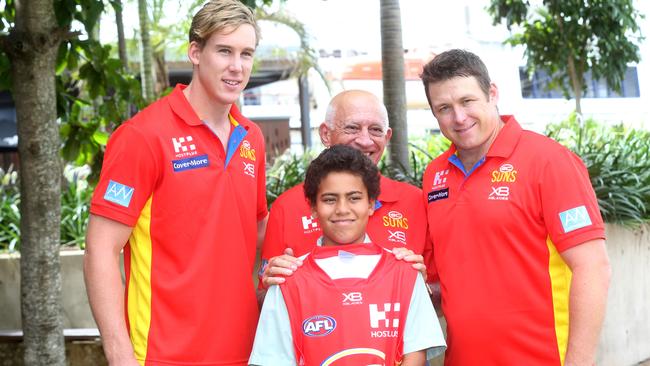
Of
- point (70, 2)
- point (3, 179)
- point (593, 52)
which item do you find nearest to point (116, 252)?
point (70, 2)

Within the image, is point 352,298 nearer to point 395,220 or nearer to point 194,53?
point 395,220

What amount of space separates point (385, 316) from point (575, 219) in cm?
83

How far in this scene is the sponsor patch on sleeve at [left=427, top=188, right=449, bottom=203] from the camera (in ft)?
12.6

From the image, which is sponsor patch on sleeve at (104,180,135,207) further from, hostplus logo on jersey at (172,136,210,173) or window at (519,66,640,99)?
window at (519,66,640,99)

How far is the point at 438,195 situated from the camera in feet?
12.7

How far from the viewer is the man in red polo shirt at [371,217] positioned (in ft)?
12.9

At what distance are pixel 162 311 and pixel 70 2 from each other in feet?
7.54

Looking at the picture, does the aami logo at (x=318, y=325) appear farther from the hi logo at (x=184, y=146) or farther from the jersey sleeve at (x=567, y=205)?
the jersey sleeve at (x=567, y=205)

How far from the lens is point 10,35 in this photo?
16.9ft

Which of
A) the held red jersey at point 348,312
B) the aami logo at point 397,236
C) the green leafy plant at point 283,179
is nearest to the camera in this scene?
the held red jersey at point 348,312

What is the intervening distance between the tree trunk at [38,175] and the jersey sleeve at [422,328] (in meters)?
2.67


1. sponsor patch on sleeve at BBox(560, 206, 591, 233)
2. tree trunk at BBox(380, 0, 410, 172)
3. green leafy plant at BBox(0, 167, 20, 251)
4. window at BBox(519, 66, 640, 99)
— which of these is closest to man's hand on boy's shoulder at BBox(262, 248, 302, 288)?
sponsor patch on sleeve at BBox(560, 206, 591, 233)

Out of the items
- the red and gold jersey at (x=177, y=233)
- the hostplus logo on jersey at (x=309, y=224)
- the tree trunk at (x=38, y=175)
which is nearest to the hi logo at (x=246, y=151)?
the red and gold jersey at (x=177, y=233)

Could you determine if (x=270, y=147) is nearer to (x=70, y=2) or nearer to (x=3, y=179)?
(x=3, y=179)
